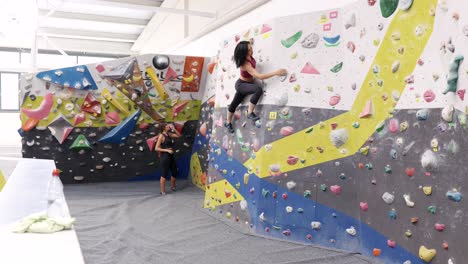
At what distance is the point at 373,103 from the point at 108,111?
14.5 ft

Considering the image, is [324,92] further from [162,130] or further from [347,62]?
[162,130]

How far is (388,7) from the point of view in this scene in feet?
10.0

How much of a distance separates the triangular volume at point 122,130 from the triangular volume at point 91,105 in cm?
37

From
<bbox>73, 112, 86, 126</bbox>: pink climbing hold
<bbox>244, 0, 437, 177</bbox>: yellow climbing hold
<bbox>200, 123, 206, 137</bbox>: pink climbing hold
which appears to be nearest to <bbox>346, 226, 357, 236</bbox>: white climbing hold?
<bbox>244, 0, 437, 177</bbox>: yellow climbing hold

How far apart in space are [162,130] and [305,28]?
3.32m

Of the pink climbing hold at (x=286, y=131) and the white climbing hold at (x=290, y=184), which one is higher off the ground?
the pink climbing hold at (x=286, y=131)

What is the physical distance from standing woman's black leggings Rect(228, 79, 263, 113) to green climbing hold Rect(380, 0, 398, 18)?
4.59 ft

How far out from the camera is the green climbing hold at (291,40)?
150 inches

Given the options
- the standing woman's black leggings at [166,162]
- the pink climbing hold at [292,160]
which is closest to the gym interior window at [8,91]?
the standing woman's black leggings at [166,162]

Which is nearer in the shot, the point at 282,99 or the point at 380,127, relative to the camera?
the point at 380,127

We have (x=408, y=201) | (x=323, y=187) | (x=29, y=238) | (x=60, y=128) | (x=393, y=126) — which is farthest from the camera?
(x=60, y=128)

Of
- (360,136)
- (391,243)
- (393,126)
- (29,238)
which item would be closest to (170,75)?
(360,136)

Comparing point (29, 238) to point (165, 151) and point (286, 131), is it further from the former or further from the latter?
point (165, 151)

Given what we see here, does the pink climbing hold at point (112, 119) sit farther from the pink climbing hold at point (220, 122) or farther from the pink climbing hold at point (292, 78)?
the pink climbing hold at point (292, 78)
